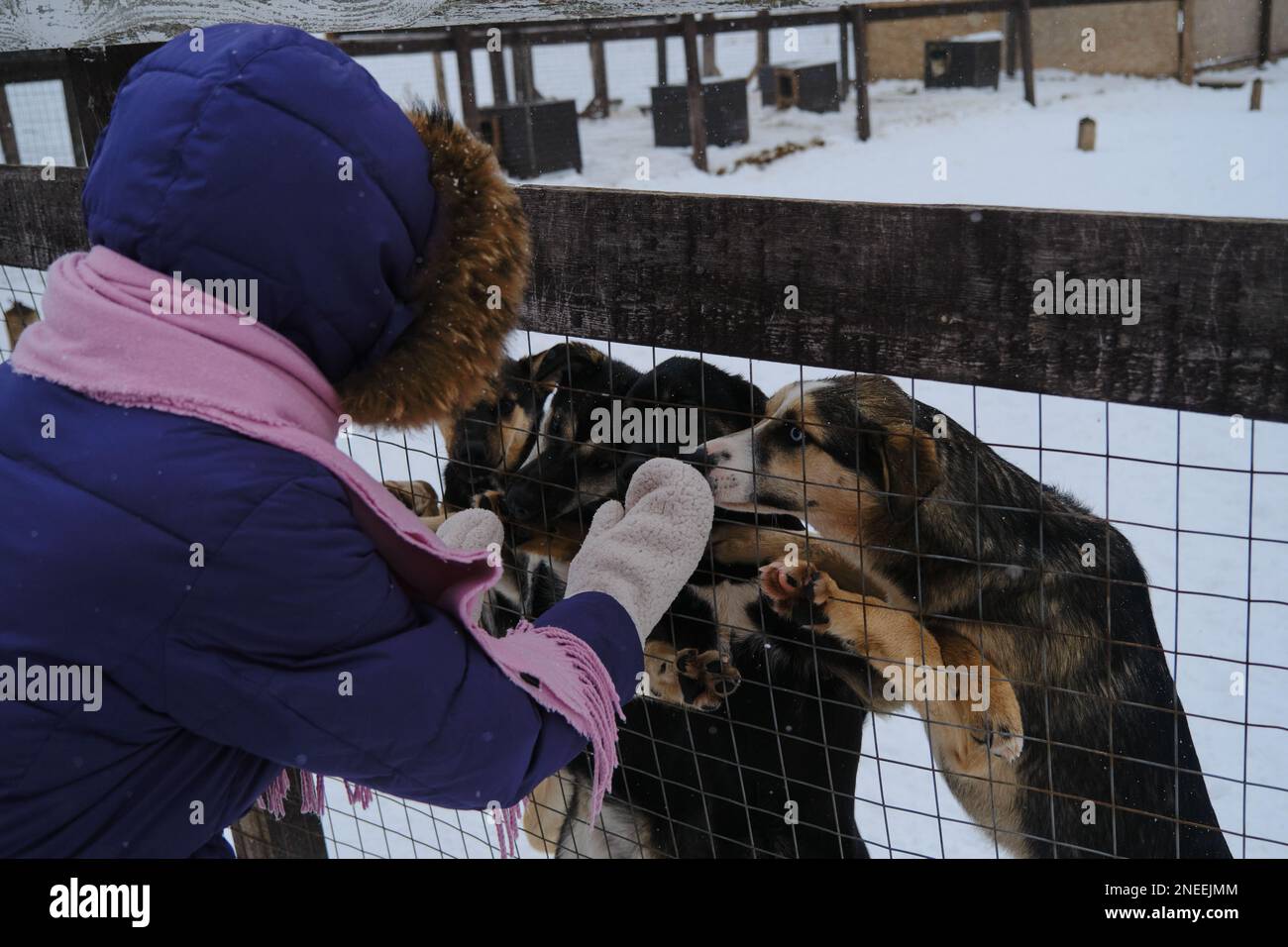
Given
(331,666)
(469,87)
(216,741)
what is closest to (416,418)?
(331,666)

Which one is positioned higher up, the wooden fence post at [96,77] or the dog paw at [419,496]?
the wooden fence post at [96,77]

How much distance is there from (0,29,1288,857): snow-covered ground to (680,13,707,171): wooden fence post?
20 cm

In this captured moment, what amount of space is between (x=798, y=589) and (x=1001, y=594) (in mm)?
514

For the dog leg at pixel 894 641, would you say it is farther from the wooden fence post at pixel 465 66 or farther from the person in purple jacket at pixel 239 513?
the wooden fence post at pixel 465 66

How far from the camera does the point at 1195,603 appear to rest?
15.4ft

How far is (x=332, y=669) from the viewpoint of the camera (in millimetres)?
1454

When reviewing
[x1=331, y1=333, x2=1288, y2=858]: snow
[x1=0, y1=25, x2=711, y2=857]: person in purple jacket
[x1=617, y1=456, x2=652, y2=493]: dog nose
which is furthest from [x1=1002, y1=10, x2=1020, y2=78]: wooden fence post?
[x1=0, y1=25, x2=711, y2=857]: person in purple jacket

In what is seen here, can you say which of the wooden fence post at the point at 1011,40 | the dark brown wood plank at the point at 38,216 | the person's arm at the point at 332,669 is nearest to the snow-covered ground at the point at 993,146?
the wooden fence post at the point at 1011,40

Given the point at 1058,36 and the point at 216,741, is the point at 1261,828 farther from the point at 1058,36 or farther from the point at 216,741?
the point at 1058,36

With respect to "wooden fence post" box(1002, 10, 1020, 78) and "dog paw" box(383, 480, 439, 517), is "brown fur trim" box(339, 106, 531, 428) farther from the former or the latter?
"wooden fence post" box(1002, 10, 1020, 78)

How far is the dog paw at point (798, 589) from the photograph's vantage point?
2.70 meters

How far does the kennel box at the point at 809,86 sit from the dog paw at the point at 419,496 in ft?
50.8

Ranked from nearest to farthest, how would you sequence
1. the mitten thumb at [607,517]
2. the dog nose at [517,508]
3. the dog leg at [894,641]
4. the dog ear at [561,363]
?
the mitten thumb at [607,517] < the dog leg at [894,641] < the dog nose at [517,508] < the dog ear at [561,363]

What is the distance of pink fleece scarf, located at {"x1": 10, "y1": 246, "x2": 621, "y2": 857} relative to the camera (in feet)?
4.75
